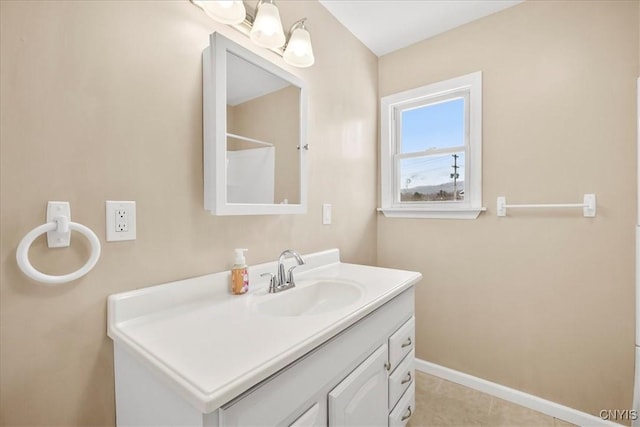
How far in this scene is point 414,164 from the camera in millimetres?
2131

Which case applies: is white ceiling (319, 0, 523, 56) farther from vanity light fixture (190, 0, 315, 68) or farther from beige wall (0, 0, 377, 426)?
beige wall (0, 0, 377, 426)

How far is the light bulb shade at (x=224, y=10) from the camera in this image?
1.02 m

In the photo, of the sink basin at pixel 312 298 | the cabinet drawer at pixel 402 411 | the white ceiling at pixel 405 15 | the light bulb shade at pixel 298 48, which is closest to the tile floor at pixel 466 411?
the cabinet drawer at pixel 402 411

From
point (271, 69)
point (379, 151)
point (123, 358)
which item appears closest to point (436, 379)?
point (379, 151)

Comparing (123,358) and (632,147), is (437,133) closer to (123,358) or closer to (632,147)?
(632,147)

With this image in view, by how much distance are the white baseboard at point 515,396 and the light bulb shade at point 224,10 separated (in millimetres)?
2317

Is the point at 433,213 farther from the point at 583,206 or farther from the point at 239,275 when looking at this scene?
the point at 239,275

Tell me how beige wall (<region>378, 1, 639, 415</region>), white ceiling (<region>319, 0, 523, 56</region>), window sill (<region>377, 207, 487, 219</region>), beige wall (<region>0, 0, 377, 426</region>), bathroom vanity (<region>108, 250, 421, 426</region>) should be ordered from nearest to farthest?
bathroom vanity (<region>108, 250, 421, 426</region>)
beige wall (<region>0, 0, 377, 426</region>)
beige wall (<region>378, 1, 639, 415</region>)
white ceiling (<region>319, 0, 523, 56</region>)
window sill (<region>377, 207, 487, 219</region>)

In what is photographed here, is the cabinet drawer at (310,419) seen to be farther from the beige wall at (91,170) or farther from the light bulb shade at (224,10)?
the light bulb shade at (224,10)

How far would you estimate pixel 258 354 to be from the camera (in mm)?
653

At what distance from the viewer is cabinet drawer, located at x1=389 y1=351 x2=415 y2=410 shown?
3.92 feet

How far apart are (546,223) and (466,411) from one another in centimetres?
118

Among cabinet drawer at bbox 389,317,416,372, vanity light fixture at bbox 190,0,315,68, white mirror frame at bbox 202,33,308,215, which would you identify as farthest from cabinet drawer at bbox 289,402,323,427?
vanity light fixture at bbox 190,0,315,68

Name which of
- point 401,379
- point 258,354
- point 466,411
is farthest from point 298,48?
point 466,411
